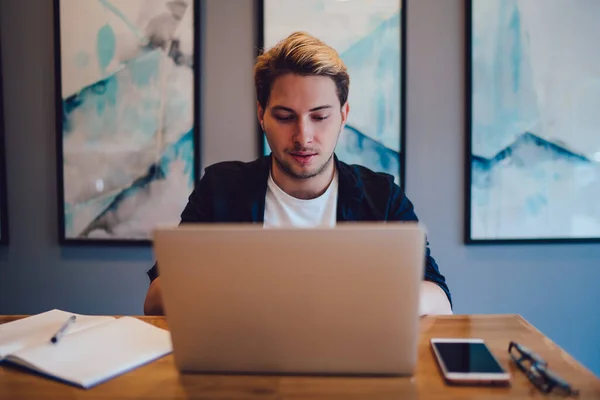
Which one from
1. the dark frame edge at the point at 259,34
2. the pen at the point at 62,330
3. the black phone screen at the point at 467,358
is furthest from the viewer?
the dark frame edge at the point at 259,34

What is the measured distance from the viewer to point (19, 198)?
2.04m

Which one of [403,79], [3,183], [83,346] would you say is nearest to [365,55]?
[403,79]

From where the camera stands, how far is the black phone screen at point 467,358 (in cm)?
73

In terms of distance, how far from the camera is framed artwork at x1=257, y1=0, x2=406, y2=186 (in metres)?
1.94

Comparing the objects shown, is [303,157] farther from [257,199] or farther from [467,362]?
Answer: [467,362]

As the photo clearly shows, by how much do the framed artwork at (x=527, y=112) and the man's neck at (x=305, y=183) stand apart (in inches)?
30.5

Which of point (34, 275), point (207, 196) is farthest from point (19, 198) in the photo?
point (207, 196)

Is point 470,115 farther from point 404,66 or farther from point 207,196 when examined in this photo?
point 207,196

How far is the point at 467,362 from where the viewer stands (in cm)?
76

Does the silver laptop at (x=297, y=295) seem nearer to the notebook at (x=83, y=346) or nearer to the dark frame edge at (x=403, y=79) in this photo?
the notebook at (x=83, y=346)

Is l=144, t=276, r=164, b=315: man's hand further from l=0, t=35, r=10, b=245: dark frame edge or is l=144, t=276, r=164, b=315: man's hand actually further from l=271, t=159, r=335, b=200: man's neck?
l=0, t=35, r=10, b=245: dark frame edge

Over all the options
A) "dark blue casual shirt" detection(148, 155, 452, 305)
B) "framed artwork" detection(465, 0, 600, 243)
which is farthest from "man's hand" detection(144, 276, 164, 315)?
"framed artwork" detection(465, 0, 600, 243)

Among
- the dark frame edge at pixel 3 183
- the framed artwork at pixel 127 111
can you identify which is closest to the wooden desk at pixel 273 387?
the framed artwork at pixel 127 111

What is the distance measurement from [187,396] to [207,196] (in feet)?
3.10
